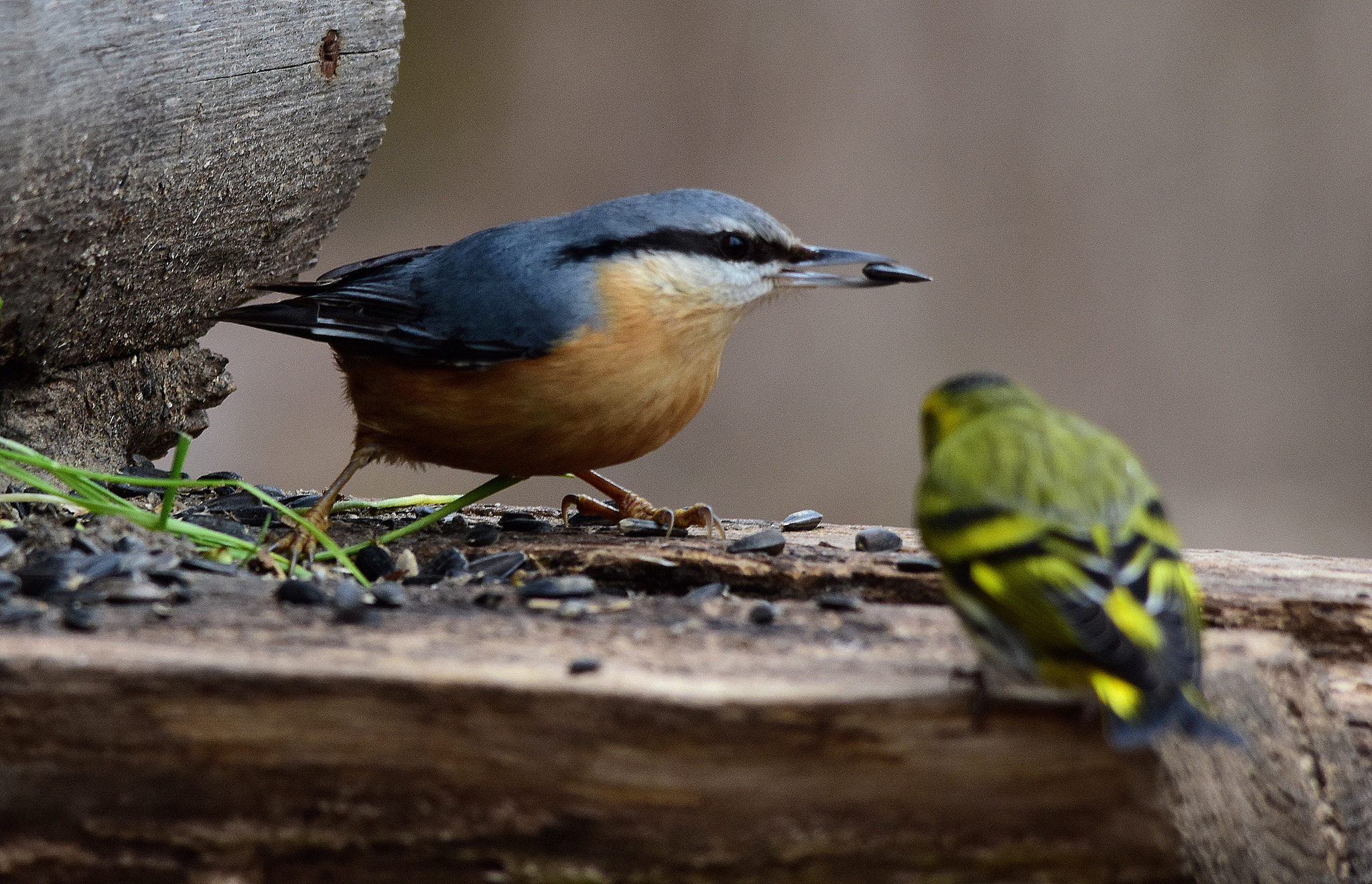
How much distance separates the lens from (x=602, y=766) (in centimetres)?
214

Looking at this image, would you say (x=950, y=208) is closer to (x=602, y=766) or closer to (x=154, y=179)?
(x=154, y=179)

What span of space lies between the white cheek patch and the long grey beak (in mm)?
85

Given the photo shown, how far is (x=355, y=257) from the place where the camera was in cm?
796

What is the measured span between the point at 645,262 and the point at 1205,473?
193 inches

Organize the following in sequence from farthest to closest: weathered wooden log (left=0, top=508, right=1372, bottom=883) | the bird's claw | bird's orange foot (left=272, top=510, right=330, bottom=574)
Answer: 1. the bird's claw
2. bird's orange foot (left=272, top=510, right=330, bottom=574)
3. weathered wooden log (left=0, top=508, right=1372, bottom=883)

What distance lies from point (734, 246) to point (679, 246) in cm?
15

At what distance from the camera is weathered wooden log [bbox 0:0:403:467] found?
10.3 ft

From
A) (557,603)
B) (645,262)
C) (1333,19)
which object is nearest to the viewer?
(557,603)

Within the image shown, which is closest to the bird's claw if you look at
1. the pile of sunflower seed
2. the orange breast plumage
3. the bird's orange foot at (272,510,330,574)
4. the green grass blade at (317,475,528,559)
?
the orange breast plumage

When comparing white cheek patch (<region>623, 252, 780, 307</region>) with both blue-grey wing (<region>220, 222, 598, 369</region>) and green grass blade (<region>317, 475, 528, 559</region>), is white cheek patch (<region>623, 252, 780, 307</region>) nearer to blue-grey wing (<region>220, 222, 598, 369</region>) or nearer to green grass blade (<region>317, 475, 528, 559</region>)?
blue-grey wing (<region>220, 222, 598, 369</region>)

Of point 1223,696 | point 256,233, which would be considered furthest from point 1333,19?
point 1223,696

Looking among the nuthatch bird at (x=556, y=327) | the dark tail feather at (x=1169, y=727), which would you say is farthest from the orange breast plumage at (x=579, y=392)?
the dark tail feather at (x=1169, y=727)

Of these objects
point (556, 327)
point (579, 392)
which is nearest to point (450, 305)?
point (556, 327)

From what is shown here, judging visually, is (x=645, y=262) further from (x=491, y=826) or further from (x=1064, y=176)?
(x=1064, y=176)
